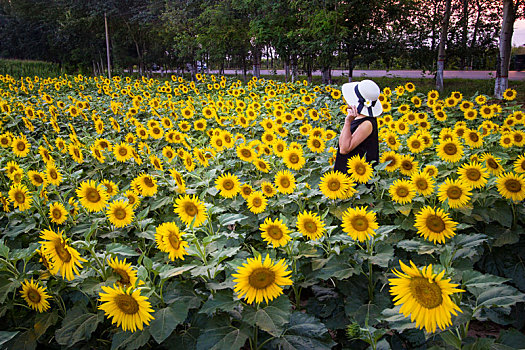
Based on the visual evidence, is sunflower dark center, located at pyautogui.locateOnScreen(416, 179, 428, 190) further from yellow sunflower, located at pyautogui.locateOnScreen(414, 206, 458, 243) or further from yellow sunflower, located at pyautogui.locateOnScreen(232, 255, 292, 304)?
yellow sunflower, located at pyautogui.locateOnScreen(232, 255, 292, 304)

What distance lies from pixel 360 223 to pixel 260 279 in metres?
0.68

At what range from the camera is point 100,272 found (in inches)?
69.0

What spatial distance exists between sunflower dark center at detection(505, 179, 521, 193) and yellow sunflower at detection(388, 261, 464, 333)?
1430 mm

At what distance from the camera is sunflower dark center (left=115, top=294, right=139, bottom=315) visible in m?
1.37

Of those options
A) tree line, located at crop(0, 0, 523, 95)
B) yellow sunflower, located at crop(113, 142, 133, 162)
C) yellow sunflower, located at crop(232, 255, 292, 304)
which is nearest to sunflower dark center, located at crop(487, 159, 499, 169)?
yellow sunflower, located at crop(232, 255, 292, 304)

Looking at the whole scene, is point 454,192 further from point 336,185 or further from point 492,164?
point 336,185

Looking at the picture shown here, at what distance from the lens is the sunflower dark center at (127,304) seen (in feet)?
4.49

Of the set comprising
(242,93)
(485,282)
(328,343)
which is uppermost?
(242,93)

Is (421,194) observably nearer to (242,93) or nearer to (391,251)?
(391,251)

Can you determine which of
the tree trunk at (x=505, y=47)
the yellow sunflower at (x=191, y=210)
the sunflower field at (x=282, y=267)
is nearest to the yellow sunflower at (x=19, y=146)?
the sunflower field at (x=282, y=267)

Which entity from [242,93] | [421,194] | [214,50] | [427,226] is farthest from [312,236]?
[214,50]

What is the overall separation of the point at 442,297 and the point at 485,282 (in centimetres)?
40

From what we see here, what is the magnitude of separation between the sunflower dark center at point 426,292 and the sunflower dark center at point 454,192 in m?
1.26

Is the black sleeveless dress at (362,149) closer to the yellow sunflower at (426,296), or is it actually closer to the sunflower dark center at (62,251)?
the yellow sunflower at (426,296)
